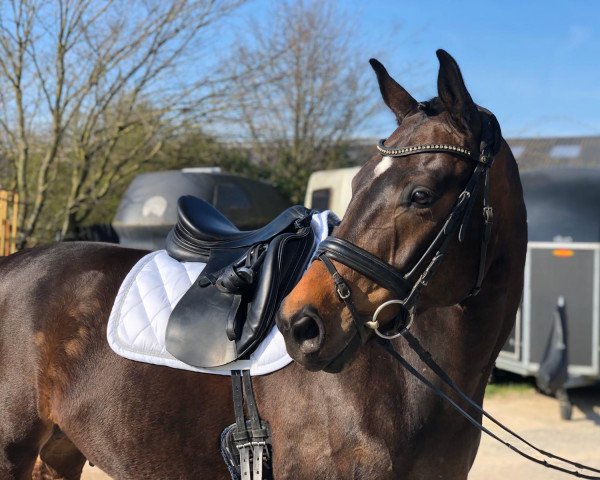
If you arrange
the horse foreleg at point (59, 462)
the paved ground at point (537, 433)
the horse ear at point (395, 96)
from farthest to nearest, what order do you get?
the paved ground at point (537, 433)
the horse foreleg at point (59, 462)
the horse ear at point (395, 96)

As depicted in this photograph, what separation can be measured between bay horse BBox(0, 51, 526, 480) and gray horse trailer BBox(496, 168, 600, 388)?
448cm

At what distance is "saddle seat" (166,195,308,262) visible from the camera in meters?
2.33

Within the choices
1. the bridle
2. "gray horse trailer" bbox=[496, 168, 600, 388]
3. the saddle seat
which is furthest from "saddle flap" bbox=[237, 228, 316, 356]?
"gray horse trailer" bbox=[496, 168, 600, 388]

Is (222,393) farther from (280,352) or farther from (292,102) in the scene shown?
(292,102)

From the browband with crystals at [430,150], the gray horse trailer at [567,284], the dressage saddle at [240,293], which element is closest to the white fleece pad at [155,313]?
the dressage saddle at [240,293]

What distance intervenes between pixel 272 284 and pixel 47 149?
864 centimetres

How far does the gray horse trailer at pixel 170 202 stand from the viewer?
353 inches

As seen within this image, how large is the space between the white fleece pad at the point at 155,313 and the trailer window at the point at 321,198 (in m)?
6.63

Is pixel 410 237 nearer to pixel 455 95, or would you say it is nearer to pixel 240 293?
pixel 455 95

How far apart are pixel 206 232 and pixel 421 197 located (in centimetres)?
109

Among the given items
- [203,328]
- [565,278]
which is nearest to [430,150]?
[203,328]

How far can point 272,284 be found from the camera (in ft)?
6.89

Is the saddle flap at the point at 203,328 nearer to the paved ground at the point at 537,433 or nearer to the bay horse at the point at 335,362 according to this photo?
the bay horse at the point at 335,362

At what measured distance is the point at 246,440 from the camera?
208cm
